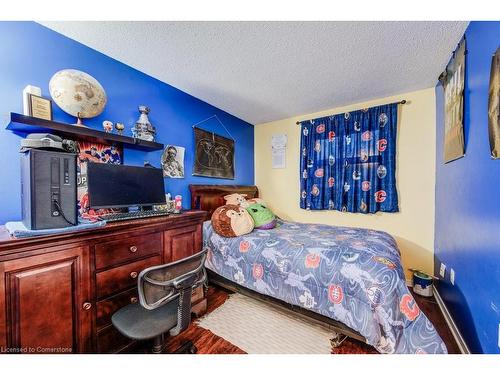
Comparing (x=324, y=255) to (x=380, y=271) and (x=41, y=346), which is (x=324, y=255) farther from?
(x=41, y=346)

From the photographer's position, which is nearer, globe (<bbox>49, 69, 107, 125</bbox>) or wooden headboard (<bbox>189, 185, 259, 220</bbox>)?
globe (<bbox>49, 69, 107, 125</bbox>)

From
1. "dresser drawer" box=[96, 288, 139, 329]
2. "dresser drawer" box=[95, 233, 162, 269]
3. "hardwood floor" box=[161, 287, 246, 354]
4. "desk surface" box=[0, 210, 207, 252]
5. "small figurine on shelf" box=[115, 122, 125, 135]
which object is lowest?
"hardwood floor" box=[161, 287, 246, 354]

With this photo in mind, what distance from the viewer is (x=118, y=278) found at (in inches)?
48.5

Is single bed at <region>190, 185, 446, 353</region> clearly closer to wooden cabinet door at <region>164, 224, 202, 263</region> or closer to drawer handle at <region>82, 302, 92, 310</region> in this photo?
wooden cabinet door at <region>164, 224, 202, 263</region>

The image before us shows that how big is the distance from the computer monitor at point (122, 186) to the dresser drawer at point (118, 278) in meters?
0.51

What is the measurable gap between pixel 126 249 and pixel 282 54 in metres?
1.95

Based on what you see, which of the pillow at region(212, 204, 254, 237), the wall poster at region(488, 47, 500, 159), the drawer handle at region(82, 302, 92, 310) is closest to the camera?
the wall poster at region(488, 47, 500, 159)

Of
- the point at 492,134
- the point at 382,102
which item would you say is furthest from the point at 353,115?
the point at 492,134

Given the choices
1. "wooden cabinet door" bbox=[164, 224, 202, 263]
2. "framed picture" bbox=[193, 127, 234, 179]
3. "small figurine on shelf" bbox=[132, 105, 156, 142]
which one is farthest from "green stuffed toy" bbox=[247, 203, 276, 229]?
"small figurine on shelf" bbox=[132, 105, 156, 142]

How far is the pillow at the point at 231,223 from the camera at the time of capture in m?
2.02

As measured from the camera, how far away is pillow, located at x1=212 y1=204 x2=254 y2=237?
6.63 ft

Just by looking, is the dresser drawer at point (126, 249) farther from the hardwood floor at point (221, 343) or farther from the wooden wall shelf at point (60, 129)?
the wooden wall shelf at point (60, 129)

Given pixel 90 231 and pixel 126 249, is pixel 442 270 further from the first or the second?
pixel 90 231

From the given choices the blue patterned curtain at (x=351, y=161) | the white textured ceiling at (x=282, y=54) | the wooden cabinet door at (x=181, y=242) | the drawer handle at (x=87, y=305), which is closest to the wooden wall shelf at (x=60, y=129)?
the white textured ceiling at (x=282, y=54)
